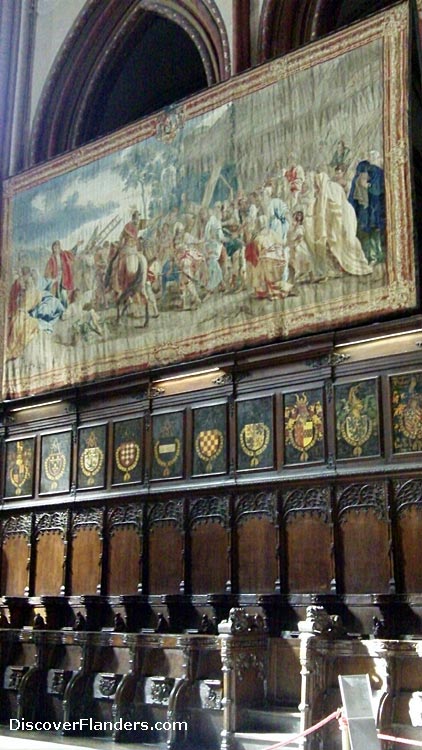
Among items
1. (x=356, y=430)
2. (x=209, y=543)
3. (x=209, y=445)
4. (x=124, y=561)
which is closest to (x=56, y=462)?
(x=124, y=561)

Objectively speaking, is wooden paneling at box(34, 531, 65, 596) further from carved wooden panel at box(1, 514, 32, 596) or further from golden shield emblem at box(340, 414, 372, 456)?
golden shield emblem at box(340, 414, 372, 456)

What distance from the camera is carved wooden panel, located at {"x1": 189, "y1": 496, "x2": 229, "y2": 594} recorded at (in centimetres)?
1209

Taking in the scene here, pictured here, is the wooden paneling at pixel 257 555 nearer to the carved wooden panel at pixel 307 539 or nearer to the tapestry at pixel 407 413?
the carved wooden panel at pixel 307 539

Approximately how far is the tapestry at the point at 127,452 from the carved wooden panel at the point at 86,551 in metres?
0.70

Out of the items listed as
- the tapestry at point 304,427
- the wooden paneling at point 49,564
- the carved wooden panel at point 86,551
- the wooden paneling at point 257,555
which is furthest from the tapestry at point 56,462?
the tapestry at point 304,427

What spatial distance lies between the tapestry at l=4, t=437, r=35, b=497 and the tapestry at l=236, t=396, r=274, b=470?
4183mm

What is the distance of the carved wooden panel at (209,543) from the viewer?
12086mm

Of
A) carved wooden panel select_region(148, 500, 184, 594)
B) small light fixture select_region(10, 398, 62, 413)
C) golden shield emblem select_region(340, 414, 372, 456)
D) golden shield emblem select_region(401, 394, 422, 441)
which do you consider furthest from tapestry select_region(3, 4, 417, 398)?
carved wooden panel select_region(148, 500, 184, 594)

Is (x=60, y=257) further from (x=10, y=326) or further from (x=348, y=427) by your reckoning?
(x=348, y=427)

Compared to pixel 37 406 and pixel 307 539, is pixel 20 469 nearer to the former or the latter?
pixel 37 406

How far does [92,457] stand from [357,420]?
15.0 feet

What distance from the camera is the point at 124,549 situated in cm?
1321

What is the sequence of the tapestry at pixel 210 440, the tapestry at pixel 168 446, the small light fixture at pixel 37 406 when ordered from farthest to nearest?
the small light fixture at pixel 37 406
the tapestry at pixel 168 446
the tapestry at pixel 210 440

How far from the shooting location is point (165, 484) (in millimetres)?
12891
